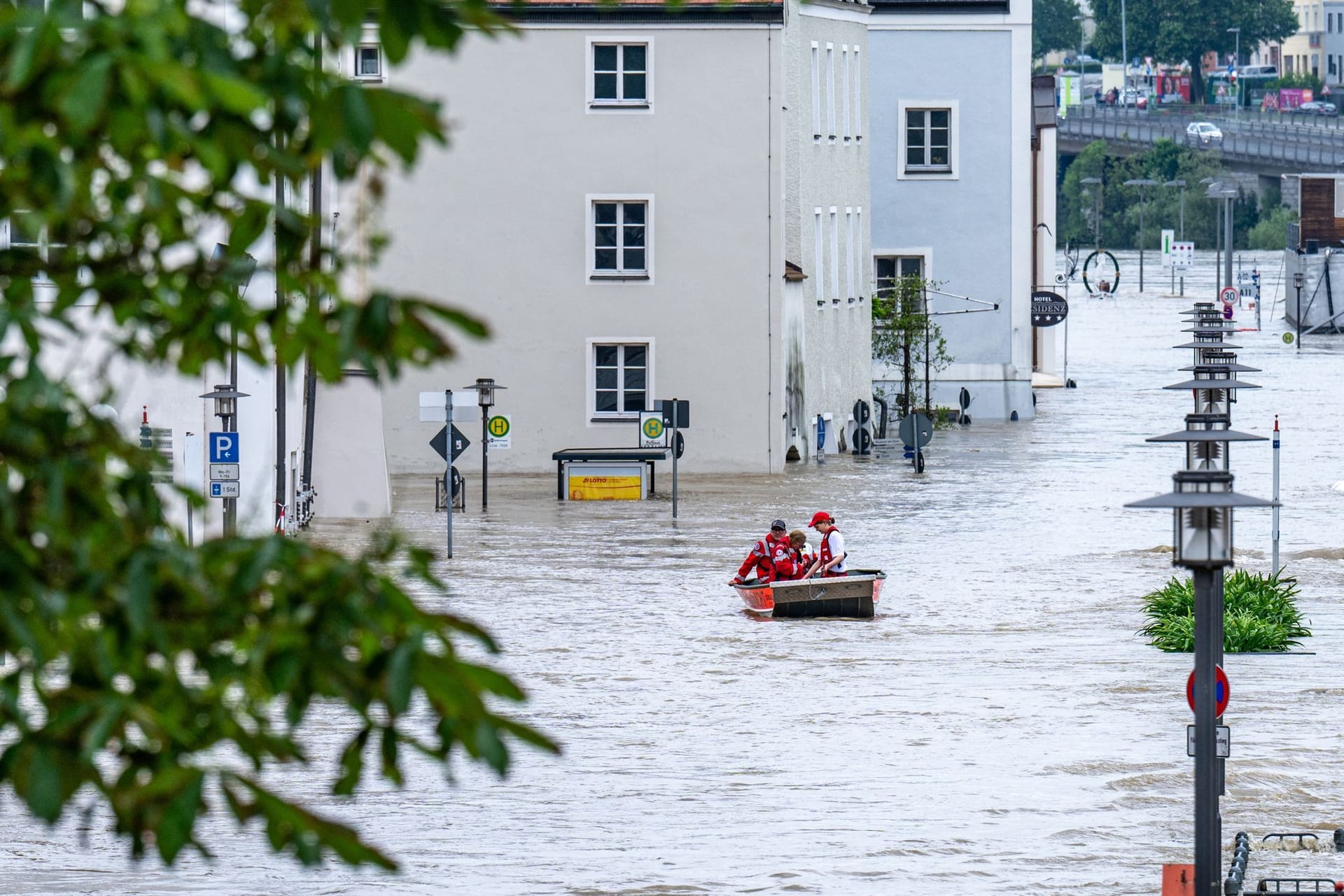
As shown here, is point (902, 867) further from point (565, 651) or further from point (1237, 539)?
point (1237, 539)

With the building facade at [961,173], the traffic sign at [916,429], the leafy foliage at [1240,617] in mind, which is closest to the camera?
the leafy foliage at [1240,617]

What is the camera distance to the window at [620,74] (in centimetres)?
4756

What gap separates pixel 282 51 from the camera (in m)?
4.44

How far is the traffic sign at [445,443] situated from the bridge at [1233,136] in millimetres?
112178

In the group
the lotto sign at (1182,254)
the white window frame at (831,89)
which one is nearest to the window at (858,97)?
the white window frame at (831,89)

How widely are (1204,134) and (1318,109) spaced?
34846 mm

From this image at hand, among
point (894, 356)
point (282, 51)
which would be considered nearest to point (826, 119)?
point (894, 356)

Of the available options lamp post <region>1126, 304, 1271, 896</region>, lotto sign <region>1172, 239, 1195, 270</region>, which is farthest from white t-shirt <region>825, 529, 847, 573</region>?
lotto sign <region>1172, 239, 1195, 270</region>

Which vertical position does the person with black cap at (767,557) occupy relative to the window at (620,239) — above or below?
below

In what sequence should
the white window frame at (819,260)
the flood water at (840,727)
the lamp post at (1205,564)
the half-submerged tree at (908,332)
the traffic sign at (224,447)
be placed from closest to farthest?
the lamp post at (1205,564), the flood water at (840,727), the traffic sign at (224,447), the white window frame at (819,260), the half-submerged tree at (908,332)

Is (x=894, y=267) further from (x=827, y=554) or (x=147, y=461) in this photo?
(x=147, y=461)

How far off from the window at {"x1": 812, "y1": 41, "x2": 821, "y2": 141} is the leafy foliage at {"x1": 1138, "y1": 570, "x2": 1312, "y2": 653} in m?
26.7

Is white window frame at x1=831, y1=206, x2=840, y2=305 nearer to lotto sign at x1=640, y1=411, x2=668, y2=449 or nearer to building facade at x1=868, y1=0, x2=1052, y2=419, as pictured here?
building facade at x1=868, y1=0, x2=1052, y2=419

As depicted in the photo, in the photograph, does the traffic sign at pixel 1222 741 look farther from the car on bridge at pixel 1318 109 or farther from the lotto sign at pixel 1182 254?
the car on bridge at pixel 1318 109
